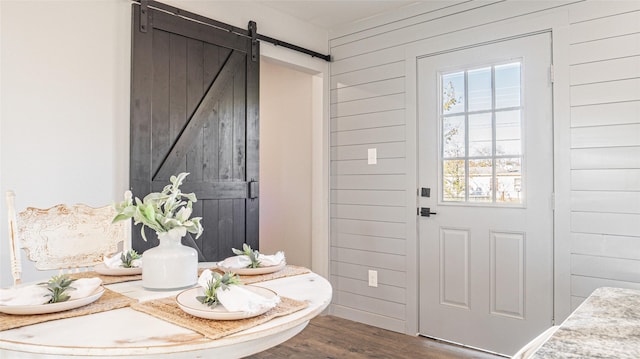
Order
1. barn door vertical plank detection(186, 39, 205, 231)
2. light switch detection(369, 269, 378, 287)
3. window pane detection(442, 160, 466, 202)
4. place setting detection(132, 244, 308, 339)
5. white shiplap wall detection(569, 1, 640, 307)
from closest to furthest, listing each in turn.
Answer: place setting detection(132, 244, 308, 339) → white shiplap wall detection(569, 1, 640, 307) → barn door vertical plank detection(186, 39, 205, 231) → window pane detection(442, 160, 466, 202) → light switch detection(369, 269, 378, 287)

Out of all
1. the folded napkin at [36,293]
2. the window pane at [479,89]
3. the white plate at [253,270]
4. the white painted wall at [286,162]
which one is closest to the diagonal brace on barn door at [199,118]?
the white painted wall at [286,162]

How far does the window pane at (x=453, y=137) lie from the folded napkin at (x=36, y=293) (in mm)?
2459

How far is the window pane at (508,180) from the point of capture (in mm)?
2846

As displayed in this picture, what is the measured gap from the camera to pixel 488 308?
9.64ft

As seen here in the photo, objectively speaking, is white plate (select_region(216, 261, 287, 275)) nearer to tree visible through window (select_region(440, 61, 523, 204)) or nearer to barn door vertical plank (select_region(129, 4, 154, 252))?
barn door vertical plank (select_region(129, 4, 154, 252))

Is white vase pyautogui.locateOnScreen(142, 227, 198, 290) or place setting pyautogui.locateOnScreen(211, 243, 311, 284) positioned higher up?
white vase pyautogui.locateOnScreen(142, 227, 198, 290)

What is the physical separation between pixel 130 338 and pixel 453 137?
2.61 metres

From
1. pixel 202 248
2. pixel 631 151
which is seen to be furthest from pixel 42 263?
pixel 631 151

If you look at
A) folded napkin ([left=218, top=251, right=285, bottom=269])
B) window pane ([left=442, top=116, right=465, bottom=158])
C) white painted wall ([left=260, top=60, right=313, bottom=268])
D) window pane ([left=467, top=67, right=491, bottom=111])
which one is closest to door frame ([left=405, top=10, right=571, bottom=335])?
window pane ([left=467, top=67, right=491, bottom=111])

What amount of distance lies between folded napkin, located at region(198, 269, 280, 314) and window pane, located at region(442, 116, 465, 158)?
7.31 feet

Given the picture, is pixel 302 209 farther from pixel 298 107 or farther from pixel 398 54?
pixel 398 54

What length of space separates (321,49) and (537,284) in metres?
2.50

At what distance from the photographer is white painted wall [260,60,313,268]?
13.8ft

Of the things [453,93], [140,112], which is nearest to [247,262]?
[140,112]
